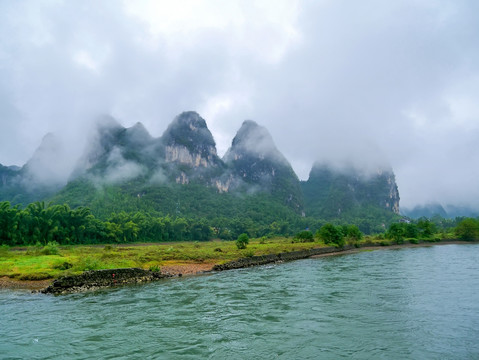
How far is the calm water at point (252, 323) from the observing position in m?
10.3

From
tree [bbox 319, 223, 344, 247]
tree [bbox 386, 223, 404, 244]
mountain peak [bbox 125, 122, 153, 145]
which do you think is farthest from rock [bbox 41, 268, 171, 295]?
mountain peak [bbox 125, 122, 153, 145]

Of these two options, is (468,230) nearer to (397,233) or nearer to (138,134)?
(397,233)

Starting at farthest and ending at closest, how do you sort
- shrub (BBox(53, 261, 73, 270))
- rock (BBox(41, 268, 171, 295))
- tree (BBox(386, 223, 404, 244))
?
tree (BBox(386, 223, 404, 244))
shrub (BBox(53, 261, 73, 270))
rock (BBox(41, 268, 171, 295))

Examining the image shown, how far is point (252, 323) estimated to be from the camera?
532 inches

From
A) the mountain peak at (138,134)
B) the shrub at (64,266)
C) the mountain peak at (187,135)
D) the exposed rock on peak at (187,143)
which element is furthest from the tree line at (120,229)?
the mountain peak at (138,134)

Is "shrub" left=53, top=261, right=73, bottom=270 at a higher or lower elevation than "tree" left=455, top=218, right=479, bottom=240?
higher

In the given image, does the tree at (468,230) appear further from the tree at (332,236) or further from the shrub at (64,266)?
the shrub at (64,266)

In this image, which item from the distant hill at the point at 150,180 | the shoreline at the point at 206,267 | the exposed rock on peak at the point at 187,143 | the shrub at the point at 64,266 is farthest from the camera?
the exposed rock on peak at the point at 187,143

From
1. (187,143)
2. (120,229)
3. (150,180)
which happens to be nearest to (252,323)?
(120,229)

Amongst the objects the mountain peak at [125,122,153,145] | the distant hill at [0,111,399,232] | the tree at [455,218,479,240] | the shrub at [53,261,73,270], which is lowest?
the tree at [455,218,479,240]

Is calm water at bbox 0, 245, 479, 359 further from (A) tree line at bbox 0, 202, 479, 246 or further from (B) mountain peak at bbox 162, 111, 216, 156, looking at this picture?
(B) mountain peak at bbox 162, 111, 216, 156

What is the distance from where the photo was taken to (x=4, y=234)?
54.2 meters

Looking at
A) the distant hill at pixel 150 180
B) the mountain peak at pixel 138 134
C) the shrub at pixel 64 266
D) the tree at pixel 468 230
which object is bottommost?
the tree at pixel 468 230

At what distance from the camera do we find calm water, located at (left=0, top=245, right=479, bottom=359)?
10.3m
